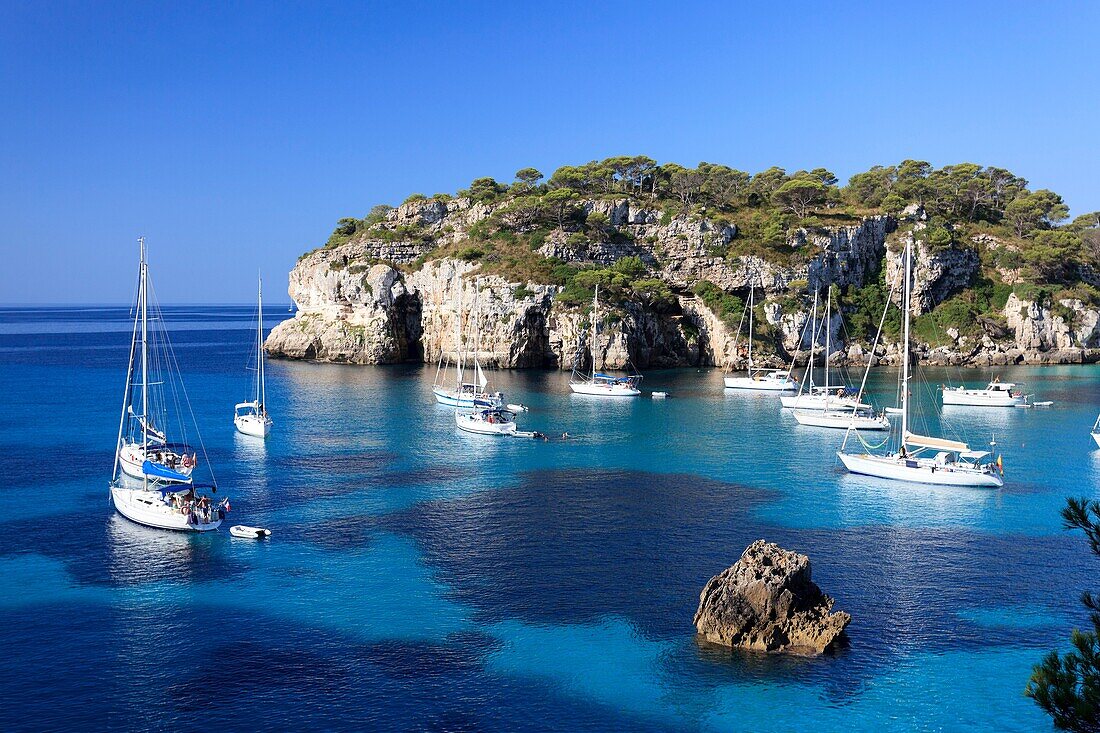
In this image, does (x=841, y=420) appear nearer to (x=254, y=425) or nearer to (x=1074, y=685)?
(x=254, y=425)

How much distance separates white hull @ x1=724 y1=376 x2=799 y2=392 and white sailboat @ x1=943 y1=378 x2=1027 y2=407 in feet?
51.2

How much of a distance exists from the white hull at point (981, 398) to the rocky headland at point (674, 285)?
2522 centimetres

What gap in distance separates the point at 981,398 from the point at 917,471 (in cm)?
3691

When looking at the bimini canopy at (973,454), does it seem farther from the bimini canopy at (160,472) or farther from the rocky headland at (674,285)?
the rocky headland at (674,285)

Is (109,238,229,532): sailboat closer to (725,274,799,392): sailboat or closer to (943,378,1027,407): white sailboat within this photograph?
(725,274,799,392): sailboat

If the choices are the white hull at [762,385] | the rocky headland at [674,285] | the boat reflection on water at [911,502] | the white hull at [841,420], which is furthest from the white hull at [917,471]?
the rocky headland at [674,285]

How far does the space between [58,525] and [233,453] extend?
17704mm

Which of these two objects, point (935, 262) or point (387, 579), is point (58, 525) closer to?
point (387, 579)

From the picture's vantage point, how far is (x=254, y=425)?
214 ft

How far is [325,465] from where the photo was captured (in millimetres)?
55406

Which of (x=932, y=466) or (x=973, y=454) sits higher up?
(x=973, y=454)

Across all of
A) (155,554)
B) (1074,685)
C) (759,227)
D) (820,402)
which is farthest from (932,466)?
(759,227)

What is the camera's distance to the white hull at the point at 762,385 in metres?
91.9

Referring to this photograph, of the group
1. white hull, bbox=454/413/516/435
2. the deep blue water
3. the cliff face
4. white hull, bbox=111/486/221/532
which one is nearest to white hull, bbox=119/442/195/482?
the deep blue water
